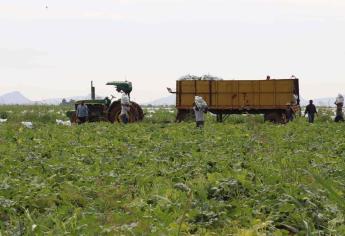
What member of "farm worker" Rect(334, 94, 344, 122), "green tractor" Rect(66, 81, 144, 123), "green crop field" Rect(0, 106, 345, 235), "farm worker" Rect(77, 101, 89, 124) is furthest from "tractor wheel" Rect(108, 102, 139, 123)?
"green crop field" Rect(0, 106, 345, 235)

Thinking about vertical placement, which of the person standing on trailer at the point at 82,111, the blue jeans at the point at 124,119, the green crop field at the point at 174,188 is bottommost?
the green crop field at the point at 174,188

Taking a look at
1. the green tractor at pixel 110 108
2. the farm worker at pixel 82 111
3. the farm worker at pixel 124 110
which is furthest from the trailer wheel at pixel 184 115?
the farm worker at pixel 82 111

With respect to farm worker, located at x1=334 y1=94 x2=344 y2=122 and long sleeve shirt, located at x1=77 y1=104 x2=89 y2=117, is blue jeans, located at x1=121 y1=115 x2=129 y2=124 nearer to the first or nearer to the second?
long sleeve shirt, located at x1=77 y1=104 x2=89 y2=117

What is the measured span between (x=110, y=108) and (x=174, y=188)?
18481 mm

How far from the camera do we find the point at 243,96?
83.8 ft

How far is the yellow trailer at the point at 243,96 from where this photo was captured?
987 inches

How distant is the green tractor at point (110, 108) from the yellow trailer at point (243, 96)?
2206 mm

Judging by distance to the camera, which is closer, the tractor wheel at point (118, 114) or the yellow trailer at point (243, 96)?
the yellow trailer at point (243, 96)

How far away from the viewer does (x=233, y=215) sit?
5879 mm

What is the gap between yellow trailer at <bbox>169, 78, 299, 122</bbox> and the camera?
25.1 metres

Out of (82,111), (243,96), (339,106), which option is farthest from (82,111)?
(339,106)

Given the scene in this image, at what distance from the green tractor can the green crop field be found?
36.7 ft

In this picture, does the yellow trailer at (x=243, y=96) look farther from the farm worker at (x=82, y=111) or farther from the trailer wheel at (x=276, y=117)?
the farm worker at (x=82, y=111)

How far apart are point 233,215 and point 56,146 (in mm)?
8345
